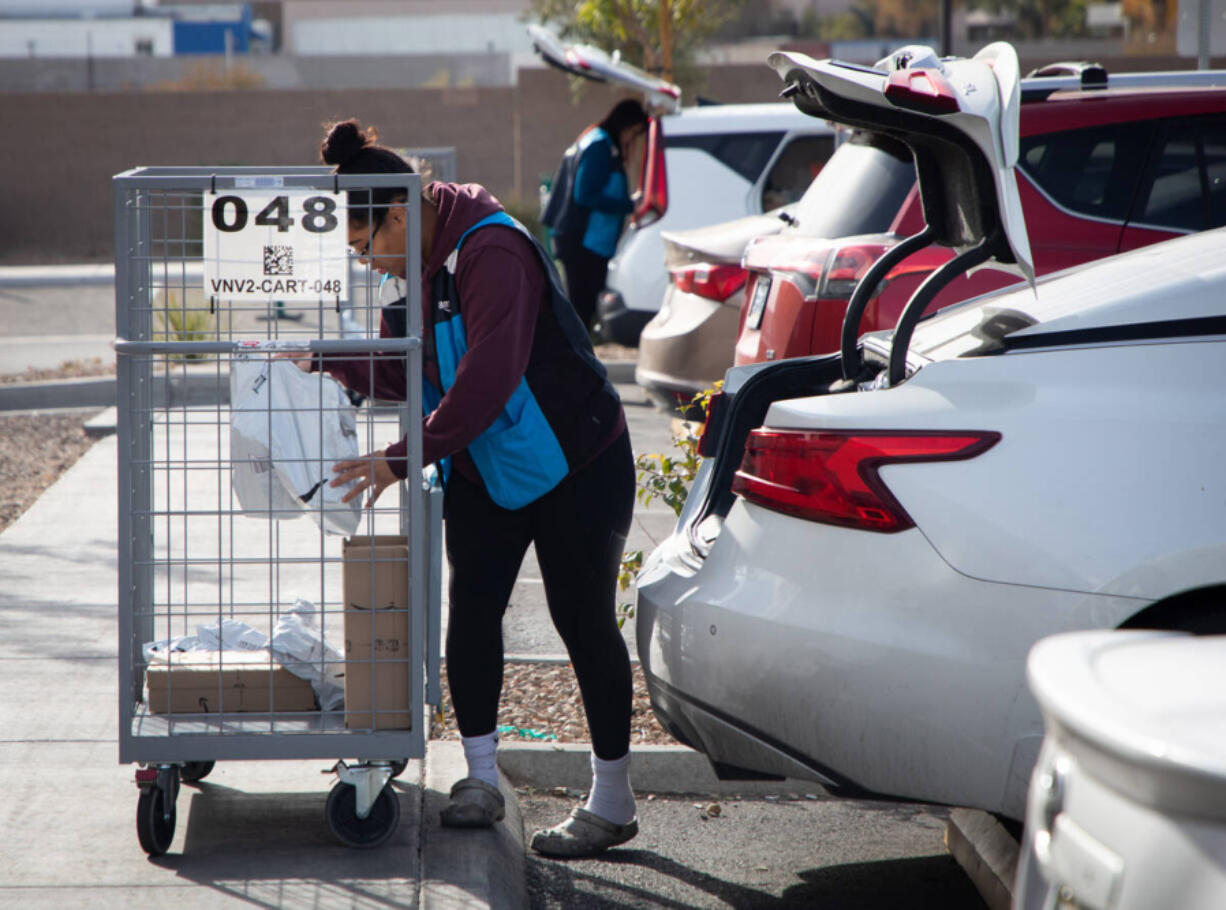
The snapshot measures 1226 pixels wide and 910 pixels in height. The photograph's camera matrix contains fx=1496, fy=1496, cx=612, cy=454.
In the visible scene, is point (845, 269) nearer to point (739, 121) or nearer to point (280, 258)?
point (280, 258)

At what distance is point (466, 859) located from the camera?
3576mm

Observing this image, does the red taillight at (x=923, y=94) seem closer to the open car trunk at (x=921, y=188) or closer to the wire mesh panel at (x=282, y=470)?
the open car trunk at (x=921, y=188)

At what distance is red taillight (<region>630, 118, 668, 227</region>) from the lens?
10.9 meters

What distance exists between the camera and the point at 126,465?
137 inches

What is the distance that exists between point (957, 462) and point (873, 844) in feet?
5.00

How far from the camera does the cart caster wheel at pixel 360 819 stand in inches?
141

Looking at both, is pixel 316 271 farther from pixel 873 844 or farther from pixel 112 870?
pixel 873 844

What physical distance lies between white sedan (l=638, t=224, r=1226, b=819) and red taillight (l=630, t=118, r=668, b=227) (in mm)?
7764

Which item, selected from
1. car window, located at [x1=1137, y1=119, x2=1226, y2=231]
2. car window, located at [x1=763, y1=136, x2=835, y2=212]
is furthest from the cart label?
car window, located at [x1=763, y1=136, x2=835, y2=212]

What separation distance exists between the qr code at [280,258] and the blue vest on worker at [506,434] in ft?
1.29

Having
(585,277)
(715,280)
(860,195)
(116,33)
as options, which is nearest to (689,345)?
(715,280)

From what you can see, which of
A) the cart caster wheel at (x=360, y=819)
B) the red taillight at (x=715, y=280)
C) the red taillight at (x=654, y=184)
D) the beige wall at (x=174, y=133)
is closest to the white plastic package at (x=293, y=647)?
the cart caster wheel at (x=360, y=819)

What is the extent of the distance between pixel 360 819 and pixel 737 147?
8094 mm

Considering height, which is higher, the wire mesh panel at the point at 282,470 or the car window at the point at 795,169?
the car window at the point at 795,169
